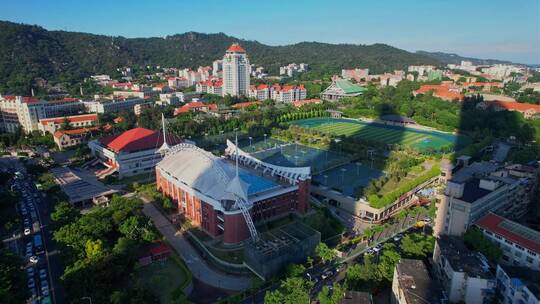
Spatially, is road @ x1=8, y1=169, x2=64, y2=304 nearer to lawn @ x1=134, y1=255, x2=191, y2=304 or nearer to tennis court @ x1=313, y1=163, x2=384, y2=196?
lawn @ x1=134, y1=255, x2=191, y2=304

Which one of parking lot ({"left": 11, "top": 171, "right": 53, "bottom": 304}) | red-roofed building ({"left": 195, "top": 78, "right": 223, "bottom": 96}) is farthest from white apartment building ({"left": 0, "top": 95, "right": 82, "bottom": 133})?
red-roofed building ({"left": 195, "top": 78, "right": 223, "bottom": 96})

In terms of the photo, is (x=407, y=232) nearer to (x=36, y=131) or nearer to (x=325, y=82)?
(x=36, y=131)

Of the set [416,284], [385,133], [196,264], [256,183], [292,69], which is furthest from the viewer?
[292,69]

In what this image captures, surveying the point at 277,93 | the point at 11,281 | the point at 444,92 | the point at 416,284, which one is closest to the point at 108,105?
the point at 277,93

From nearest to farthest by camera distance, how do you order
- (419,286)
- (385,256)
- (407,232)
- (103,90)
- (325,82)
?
(419,286), (385,256), (407,232), (103,90), (325,82)

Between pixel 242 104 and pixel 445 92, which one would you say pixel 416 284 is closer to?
pixel 242 104

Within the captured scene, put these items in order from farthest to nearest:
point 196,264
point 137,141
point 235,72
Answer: point 235,72 → point 137,141 → point 196,264

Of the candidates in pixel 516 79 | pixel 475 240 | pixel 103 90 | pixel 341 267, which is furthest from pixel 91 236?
pixel 516 79
